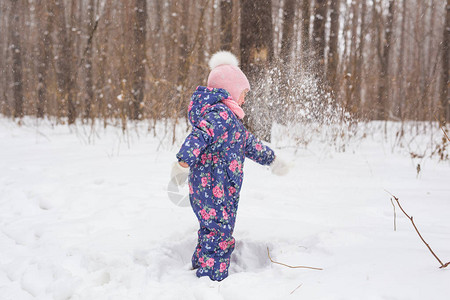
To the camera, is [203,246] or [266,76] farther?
[266,76]

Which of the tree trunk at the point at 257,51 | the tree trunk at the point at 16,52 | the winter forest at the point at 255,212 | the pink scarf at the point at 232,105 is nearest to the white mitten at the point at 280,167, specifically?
the winter forest at the point at 255,212

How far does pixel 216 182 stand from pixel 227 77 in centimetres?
62

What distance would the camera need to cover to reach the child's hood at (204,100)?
191 cm

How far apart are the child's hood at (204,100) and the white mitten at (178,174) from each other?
0.29 metres

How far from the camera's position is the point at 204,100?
1.92m

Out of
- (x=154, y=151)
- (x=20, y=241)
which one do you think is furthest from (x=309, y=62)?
(x=20, y=241)

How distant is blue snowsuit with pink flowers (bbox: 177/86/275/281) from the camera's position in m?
1.86

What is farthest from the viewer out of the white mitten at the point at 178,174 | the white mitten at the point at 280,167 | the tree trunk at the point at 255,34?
the tree trunk at the point at 255,34

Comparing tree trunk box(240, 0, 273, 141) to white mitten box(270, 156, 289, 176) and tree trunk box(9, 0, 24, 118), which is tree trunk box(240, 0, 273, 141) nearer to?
white mitten box(270, 156, 289, 176)

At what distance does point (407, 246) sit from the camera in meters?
1.80

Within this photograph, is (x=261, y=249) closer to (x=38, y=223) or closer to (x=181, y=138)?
(x=38, y=223)

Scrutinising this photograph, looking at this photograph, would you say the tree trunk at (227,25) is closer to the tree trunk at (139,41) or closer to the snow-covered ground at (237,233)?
the tree trunk at (139,41)

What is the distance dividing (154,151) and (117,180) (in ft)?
4.65

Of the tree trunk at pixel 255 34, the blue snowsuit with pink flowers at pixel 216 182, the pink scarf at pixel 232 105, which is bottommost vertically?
the blue snowsuit with pink flowers at pixel 216 182
